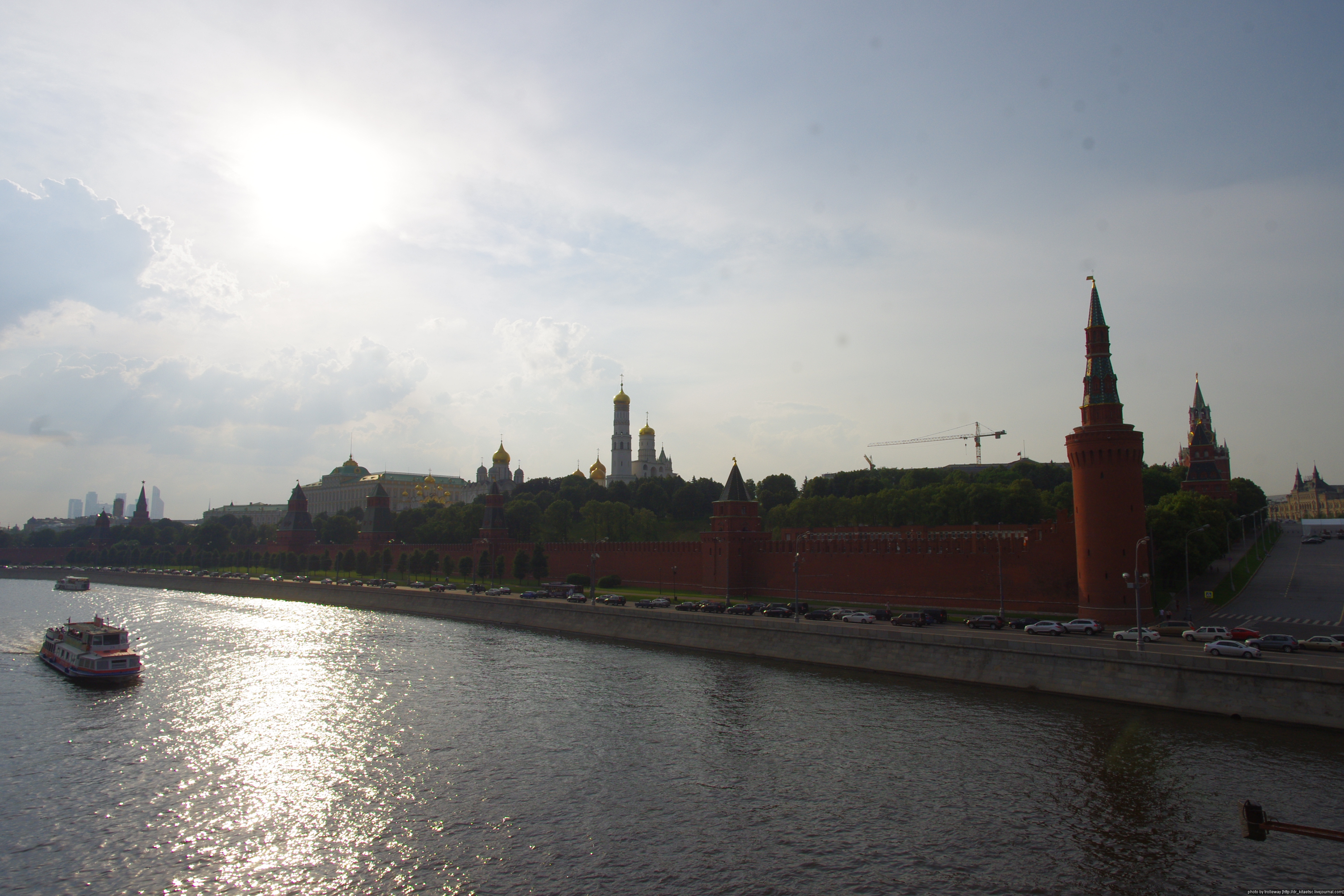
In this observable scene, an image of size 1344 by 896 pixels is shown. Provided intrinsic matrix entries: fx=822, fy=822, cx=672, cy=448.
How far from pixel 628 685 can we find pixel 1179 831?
19996 mm

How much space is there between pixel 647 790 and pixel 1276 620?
3317 centimetres

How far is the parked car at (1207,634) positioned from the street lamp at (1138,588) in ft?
5.30

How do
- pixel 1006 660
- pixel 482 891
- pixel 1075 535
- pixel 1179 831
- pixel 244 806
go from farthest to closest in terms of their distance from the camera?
pixel 1075 535, pixel 1006 660, pixel 244 806, pixel 1179 831, pixel 482 891

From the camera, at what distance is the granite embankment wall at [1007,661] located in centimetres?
2444

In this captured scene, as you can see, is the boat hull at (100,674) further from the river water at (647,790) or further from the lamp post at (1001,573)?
the lamp post at (1001,573)

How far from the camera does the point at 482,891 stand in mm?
15125

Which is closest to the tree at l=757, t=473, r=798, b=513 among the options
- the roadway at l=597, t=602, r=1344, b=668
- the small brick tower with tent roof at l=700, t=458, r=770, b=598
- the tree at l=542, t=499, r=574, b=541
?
the tree at l=542, t=499, r=574, b=541

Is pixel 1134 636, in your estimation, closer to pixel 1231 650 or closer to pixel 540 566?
pixel 1231 650

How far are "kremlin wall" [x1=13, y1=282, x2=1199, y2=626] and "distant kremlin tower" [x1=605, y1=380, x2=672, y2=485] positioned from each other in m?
73.3

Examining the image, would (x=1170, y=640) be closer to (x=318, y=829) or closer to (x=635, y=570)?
(x=318, y=829)

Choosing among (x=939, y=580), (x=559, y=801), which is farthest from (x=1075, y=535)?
(x=559, y=801)

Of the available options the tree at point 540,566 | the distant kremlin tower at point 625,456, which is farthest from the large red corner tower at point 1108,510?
the distant kremlin tower at point 625,456

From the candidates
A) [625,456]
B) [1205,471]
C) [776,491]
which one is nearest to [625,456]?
[625,456]

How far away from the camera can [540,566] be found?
73.6m
